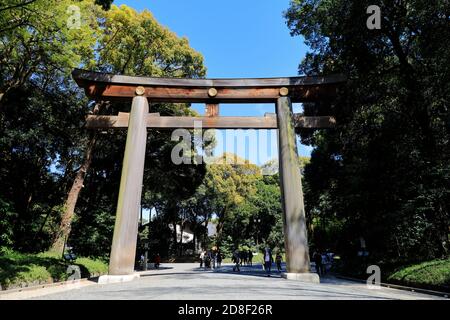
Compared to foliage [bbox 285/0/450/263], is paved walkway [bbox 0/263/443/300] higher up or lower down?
lower down

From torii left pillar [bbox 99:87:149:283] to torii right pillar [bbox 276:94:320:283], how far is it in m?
4.88

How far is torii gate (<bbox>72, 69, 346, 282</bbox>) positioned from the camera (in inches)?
417

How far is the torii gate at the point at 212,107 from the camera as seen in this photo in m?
10.6

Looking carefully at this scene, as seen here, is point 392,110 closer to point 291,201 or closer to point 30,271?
point 291,201

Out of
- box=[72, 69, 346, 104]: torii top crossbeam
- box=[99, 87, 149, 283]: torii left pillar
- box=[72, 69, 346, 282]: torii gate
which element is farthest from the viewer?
box=[72, 69, 346, 104]: torii top crossbeam

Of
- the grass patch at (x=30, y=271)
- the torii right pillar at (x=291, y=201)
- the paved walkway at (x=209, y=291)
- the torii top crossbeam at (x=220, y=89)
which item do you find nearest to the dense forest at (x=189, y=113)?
the torii top crossbeam at (x=220, y=89)

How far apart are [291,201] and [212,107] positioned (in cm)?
456

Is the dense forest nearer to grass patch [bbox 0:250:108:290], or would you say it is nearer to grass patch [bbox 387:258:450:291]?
grass patch [bbox 387:258:450:291]

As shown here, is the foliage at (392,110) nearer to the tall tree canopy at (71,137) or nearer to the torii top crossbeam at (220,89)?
the torii top crossbeam at (220,89)

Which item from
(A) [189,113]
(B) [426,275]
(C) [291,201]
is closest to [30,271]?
(C) [291,201]

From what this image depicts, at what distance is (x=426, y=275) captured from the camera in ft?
34.3

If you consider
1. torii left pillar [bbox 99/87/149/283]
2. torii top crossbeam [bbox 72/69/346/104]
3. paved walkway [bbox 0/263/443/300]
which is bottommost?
paved walkway [bbox 0/263/443/300]

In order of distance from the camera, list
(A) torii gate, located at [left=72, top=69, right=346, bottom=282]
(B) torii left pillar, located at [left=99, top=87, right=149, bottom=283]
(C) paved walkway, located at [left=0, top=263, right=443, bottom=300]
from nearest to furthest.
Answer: (C) paved walkway, located at [left=0, top=263, right=443, bottom=300], (B) torii left pillar, located at [left=99, top=87, right=149, bottom=283], (A) torii gate, located at [left=72, top=69, right=346, bottom=282]

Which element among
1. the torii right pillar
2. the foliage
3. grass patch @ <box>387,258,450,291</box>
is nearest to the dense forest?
the foliage
